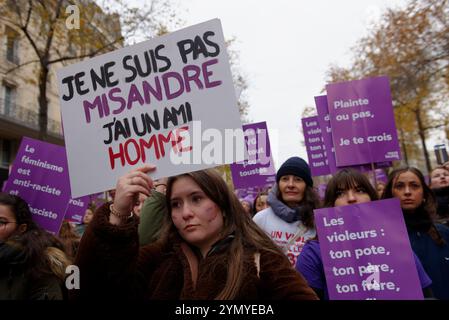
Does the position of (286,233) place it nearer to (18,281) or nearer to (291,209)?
(291,209)

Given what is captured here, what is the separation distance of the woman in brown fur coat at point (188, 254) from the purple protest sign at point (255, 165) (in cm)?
415

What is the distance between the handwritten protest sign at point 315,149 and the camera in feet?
20.7

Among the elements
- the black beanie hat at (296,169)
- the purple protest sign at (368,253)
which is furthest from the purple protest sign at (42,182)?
the purple protest sign at (368,253)

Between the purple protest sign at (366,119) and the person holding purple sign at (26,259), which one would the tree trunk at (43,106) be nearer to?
the person holding purple sign at (26,259)

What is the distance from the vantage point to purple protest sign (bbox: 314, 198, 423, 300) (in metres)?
2.23

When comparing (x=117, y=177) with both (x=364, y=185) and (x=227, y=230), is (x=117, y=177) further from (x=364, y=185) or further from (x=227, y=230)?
(x=364, y=185)

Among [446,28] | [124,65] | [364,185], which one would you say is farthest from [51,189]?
[446,28]

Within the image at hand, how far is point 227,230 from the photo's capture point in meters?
1.95

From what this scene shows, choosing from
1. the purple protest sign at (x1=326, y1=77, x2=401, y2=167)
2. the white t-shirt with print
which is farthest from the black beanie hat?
the purple protest sign at (x1=326, y1=77, x2=401, y2=167)

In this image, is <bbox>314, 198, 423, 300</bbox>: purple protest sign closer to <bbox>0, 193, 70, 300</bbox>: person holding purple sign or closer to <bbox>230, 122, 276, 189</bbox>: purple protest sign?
<bbox>0, 193, 70, 300</bbox>: person holding purple sign

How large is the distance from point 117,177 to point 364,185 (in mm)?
1751

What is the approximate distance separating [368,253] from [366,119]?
1433 millimetres

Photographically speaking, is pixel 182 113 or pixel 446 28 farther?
pixel 446 28

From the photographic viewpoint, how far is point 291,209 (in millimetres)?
3682
